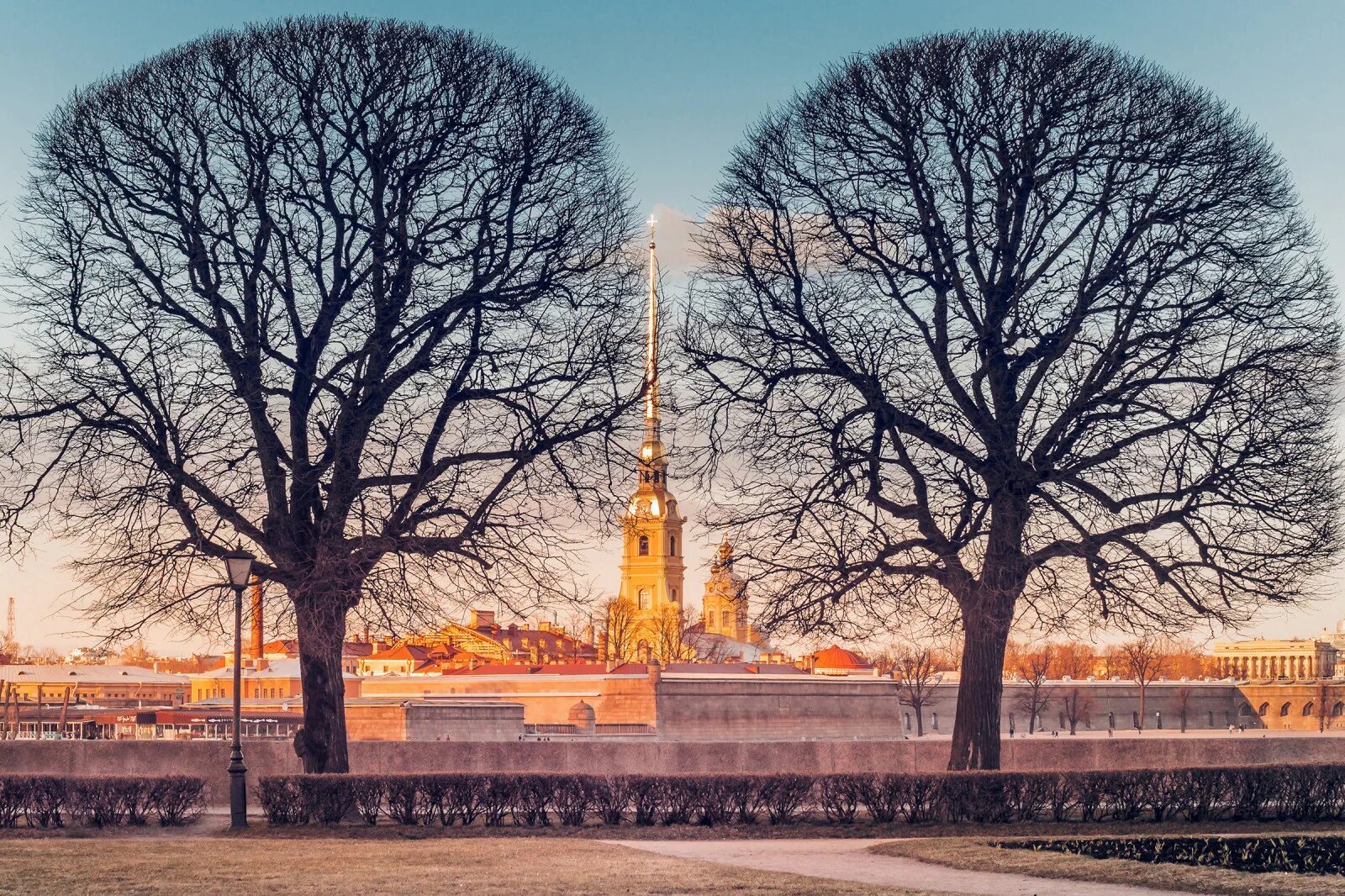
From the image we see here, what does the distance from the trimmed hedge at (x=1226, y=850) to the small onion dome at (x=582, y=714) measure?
151ft

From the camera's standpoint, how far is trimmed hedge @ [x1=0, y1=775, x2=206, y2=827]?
2114 centimetres

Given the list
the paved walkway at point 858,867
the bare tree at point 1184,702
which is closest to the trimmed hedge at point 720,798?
the paved walkway at point 858,867

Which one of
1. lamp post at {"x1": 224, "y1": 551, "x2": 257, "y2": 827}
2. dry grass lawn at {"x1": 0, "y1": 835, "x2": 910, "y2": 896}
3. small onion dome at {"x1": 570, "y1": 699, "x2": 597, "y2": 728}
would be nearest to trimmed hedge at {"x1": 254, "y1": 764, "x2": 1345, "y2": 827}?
lamp post at {"x1": 224, "y1": 551, "x2": 257, "y2": 827}

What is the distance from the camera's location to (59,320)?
22.9 m

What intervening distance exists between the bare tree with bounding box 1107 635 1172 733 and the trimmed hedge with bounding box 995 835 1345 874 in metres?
5.88

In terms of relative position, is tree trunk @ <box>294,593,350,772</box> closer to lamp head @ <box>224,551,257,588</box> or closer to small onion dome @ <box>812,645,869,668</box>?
lamp head @ <box>224,551,257,588</box>

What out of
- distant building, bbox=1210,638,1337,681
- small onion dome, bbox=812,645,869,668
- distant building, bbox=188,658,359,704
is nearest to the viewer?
distant building, bbox=188,658,359,704

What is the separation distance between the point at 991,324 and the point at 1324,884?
1085 cm

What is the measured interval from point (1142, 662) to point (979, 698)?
255 ft

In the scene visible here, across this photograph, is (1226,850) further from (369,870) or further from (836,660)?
(836,660)

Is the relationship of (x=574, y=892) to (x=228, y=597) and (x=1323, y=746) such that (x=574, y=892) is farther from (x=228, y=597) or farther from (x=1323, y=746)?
(x=1323, y=746)

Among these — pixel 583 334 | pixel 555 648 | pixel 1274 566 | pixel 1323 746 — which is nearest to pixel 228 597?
pixel 583 334

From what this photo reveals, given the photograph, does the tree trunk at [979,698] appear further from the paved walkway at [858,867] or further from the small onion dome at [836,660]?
the small onion dome at [836,660]

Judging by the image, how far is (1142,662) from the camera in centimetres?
9775
